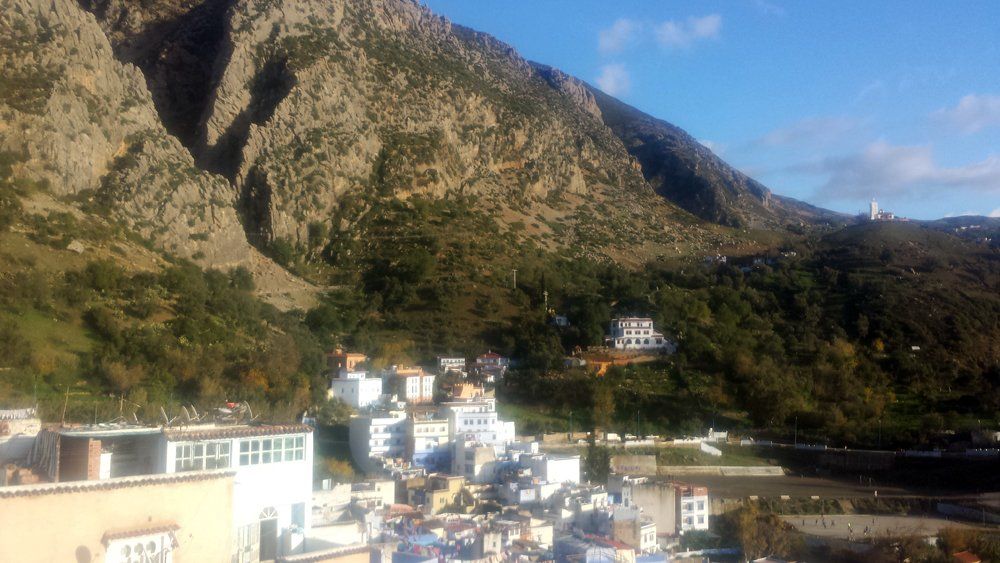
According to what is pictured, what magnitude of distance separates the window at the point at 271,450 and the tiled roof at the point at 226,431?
0.30 feet

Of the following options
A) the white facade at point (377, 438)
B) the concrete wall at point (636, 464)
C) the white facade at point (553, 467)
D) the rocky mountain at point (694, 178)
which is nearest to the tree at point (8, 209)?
the white facade at point (377, 438)

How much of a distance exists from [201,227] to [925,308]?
4467 cm

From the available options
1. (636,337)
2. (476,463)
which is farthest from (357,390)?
(636,337)

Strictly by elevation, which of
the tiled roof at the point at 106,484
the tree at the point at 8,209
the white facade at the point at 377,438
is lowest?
the white facade at the point at 377,438

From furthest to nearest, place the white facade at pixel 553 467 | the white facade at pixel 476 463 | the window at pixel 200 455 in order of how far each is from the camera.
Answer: the white facade at pixel 476 463
the white facade at pixel 553 467
the window at pixel 200 455

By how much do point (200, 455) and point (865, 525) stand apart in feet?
85.4

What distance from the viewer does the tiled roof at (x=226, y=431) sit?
959 centimetres

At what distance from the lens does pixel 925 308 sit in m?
54.8

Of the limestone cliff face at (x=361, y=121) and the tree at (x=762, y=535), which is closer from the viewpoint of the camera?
the tree at (x=762, y=535)

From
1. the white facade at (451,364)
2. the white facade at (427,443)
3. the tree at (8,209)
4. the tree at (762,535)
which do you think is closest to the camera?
the tree at (762,535)

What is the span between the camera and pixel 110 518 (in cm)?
696

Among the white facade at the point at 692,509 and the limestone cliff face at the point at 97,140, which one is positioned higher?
the limestone cliff face at the point at 97,140

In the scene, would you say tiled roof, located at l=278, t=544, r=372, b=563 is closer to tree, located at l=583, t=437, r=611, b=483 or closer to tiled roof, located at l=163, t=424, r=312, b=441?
tiled roof, located at l=163, t=424, r=312, b=441

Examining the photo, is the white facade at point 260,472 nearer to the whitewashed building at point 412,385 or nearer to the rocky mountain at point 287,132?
the whitewashed building at point 412,385
